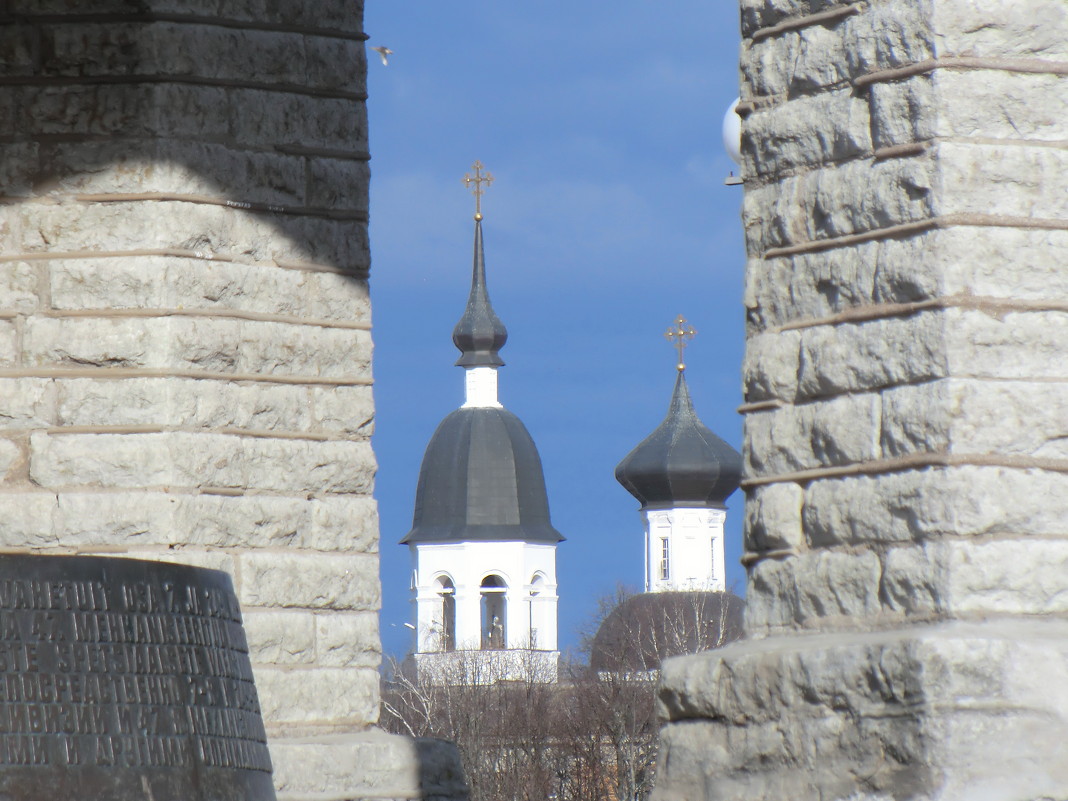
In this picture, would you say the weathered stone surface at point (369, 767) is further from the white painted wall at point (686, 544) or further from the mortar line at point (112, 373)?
the white painted wall at point (686, 544)

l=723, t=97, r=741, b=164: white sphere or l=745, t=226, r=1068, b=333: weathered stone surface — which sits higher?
l=723, t=97, r=741, b=164: white sphere

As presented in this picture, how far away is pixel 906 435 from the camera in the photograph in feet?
13.9

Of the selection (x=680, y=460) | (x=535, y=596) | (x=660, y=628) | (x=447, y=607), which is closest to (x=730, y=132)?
(x=660, y=628)

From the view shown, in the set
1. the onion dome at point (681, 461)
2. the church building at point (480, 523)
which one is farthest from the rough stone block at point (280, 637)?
the onion dome at point (681, 461)

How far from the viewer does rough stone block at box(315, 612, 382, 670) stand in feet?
20.3

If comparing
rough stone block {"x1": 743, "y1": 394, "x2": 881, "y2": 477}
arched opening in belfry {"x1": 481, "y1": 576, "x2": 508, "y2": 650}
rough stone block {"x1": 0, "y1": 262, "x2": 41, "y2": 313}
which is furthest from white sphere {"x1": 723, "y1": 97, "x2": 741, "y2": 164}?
arched opening in belfry {"x1": 481, "y1": 576, "x2": 508, "y2": 650}

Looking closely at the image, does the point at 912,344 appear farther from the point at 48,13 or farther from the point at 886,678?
the point at 48,13

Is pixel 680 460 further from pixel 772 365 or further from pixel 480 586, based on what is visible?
pixel 772 365

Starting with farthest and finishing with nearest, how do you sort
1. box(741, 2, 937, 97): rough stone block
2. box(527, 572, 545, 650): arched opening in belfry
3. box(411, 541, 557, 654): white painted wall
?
box(527, 572, 545, 650): arched opening in belfry → box(411, 541, 557, 654): white painted wall → box(741, 2, 937, 97): rough stone block

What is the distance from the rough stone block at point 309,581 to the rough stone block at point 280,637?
0.04 metres

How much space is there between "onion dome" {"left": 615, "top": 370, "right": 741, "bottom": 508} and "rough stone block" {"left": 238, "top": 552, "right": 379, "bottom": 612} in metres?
74.4

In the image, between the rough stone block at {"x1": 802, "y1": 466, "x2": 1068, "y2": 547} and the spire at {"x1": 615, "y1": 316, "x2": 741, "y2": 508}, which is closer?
the rough stone block at {"x1": 802, "y1": 466, "x2": 1068, "y2": 547}

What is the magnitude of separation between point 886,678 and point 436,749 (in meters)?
2.69

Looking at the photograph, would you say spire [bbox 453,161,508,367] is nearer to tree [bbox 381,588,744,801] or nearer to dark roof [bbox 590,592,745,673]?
dark roof [bbox 590,592,745,673]
